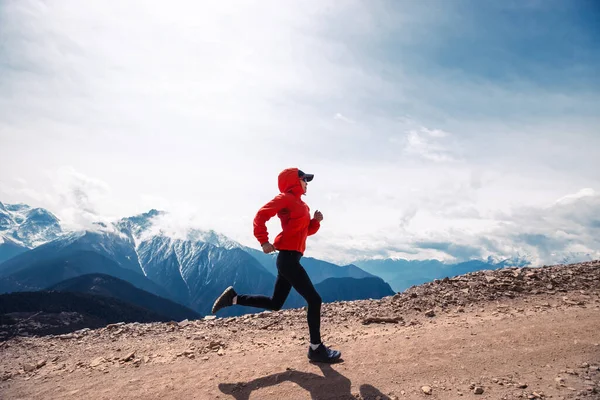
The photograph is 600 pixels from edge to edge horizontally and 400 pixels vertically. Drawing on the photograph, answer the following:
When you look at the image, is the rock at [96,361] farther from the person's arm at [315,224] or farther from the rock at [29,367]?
the person's arm at [315,224]

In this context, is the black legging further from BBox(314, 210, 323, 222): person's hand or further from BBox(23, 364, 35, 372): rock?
BBox(23, 364, 35, 372): rock

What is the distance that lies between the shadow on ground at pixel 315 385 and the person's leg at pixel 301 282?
2.40ft

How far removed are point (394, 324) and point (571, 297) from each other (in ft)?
17.5

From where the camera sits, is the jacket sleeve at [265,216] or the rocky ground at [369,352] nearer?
the rocky ground at [369,352]

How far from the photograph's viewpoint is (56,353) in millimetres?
9695

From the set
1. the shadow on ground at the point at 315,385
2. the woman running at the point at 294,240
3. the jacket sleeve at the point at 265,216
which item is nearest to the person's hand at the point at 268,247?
the woman running at the point at 294,240

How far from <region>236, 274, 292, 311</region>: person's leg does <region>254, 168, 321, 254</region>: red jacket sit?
0.90m

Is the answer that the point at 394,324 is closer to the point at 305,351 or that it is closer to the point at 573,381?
the point at 305,351

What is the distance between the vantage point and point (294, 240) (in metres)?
6.82

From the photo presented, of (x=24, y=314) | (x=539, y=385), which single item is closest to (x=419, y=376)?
(x=539, y=385)

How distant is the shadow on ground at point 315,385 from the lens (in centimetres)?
561

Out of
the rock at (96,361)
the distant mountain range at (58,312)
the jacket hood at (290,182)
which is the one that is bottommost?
the distant mountain range at (58,312)

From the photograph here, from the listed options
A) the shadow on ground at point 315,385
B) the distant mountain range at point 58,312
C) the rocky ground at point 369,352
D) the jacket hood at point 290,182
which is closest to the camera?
the shadow on ground at point 315,385

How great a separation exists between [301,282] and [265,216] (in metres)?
1.37
